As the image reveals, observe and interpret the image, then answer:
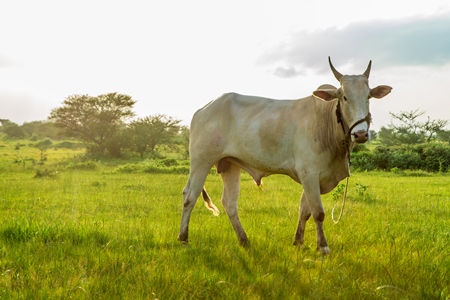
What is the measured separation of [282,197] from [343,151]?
5.35m

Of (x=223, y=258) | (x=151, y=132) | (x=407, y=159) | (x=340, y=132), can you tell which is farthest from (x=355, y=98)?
(x=151, y=132)

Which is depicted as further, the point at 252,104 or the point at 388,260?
the point at 252,104

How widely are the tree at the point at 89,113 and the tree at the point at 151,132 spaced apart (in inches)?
77.3

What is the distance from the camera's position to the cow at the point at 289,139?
453 cm

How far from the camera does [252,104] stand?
18.0 ft

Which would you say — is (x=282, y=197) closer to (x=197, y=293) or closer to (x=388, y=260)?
(x=388, y=260)

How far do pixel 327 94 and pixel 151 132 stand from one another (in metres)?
30.7

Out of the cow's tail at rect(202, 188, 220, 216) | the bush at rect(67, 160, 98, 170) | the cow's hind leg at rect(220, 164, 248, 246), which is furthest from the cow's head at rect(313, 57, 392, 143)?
the bush at rect(67, 160, 98, 170)

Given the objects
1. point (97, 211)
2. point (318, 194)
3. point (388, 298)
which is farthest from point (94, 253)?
point (97, 211)

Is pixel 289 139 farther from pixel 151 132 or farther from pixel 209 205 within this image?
pixel 151 132

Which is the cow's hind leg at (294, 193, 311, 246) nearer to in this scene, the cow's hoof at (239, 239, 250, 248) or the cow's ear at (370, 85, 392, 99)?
the cow's hoof at (239, 239, 250, 248)

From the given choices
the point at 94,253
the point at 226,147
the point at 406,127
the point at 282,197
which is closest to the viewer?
the point at 94,253

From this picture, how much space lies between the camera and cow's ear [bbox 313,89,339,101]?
4.54 meters

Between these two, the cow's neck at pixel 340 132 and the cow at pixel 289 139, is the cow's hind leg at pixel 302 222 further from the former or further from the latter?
the cow's neck at pixel 340 132
